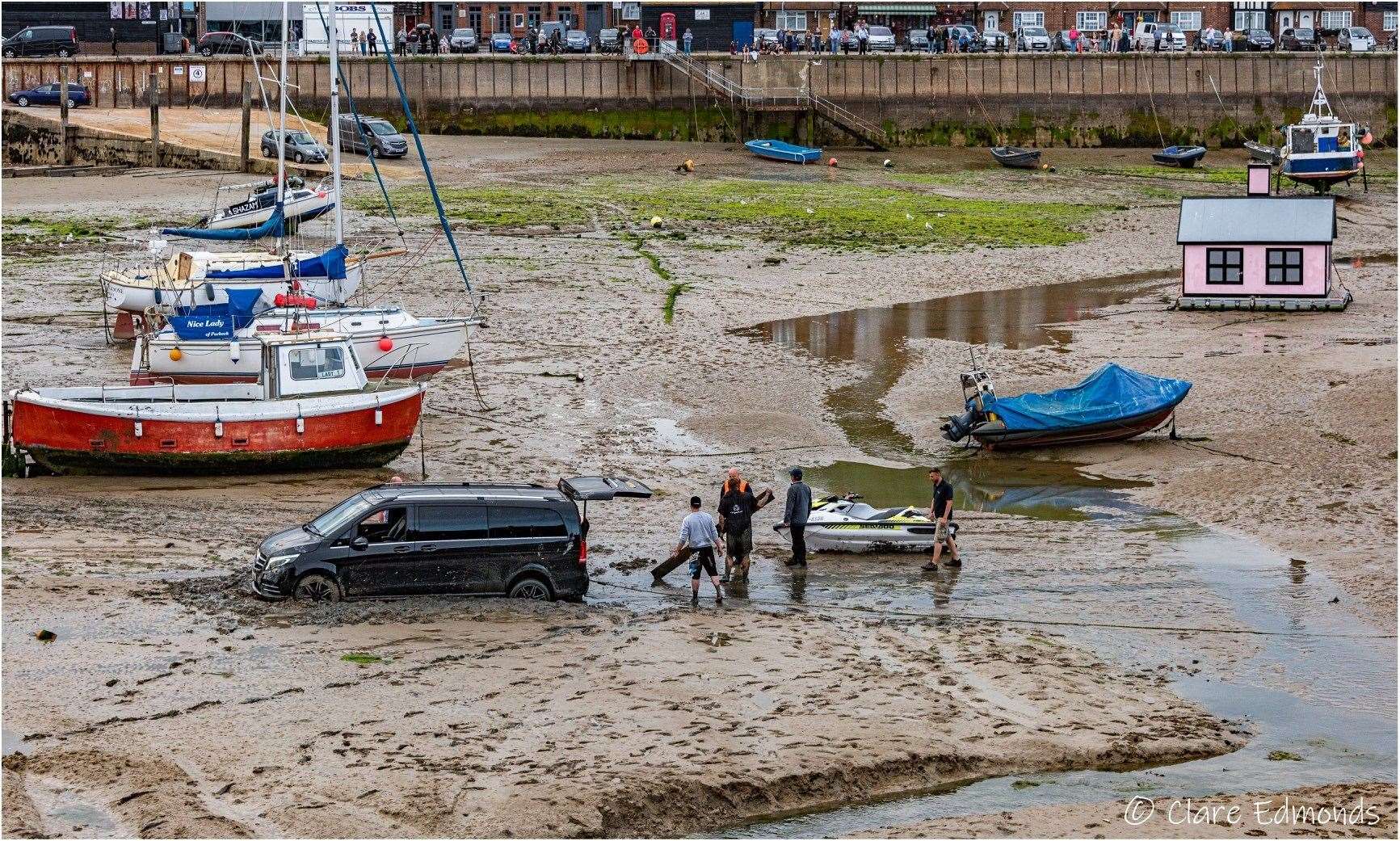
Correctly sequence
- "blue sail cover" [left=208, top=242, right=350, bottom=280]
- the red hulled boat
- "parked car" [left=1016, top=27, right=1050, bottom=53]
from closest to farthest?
1. the red hulled boat
2. "blue sail cover" [left=208, top=242, right=350, bottom=280]
3. "parked car" [left=1016, top=27, right=1050, bottom=53]

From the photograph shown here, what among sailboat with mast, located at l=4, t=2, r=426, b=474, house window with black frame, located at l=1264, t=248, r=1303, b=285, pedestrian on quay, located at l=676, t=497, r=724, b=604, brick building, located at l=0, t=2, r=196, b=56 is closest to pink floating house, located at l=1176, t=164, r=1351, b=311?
house window with black frame, located at l=1264, t=248, r=1303, b=285

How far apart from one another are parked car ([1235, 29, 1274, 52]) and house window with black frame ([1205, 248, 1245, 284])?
1360 inches

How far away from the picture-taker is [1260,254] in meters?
37.6

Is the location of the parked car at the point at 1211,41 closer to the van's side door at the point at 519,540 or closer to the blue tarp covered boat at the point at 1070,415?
the blue tarp covered boat at the point at 1070,415

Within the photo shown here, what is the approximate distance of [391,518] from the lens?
57.2ft

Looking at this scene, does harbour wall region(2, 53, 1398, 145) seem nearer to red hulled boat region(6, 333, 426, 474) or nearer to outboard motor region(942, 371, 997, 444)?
outboard motor region(942, 371, 997, 444)

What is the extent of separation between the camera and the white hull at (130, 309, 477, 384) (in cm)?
2700

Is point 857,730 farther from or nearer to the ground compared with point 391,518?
nearer to the ground

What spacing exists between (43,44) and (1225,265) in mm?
48534

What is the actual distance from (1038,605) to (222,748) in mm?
9130

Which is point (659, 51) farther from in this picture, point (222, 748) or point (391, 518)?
point (222, 748)

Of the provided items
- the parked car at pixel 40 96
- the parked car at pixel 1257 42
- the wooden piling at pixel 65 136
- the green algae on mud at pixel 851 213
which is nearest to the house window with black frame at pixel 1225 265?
the green algae on mud at pixel 851 213

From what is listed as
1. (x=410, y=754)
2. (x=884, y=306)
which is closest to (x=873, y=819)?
(x=410, y=754)
